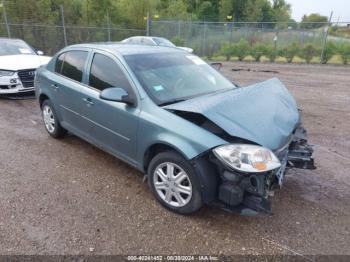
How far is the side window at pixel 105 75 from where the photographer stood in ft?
11.9

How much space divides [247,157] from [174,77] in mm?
1529

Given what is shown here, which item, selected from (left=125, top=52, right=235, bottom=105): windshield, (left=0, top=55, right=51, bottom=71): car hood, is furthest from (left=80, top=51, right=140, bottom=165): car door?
(left=0, top=55, right=51, bottom=71): car hood

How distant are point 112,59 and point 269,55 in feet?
61.4

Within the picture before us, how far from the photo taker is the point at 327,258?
2664 millimetres

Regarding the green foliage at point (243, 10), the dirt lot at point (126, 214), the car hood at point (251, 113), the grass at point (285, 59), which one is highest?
the green foliage at point (243, 10)

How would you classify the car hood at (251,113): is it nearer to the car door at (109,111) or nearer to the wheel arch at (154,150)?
the wheel arch at (154,150)

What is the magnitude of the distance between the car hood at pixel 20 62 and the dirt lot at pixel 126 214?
3.31 meters

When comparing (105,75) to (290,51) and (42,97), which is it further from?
(290,51)

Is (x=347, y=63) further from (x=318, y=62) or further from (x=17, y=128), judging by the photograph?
(x=17, y=128)

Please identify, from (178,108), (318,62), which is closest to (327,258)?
(178,108)

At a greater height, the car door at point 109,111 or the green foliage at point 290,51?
the car door at point 109,111

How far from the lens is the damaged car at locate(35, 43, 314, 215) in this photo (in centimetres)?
280

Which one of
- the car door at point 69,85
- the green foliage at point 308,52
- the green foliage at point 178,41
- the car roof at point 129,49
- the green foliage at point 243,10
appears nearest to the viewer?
the car roof at point 129,49

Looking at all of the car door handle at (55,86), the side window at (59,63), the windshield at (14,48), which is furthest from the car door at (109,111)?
the windshield at (14,48)
